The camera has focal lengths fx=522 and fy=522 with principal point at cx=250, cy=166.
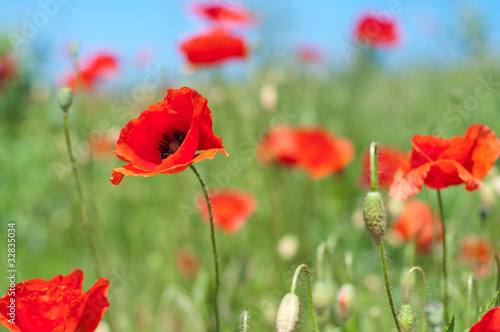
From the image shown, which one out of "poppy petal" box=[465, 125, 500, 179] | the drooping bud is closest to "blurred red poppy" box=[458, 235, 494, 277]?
the drooping bud

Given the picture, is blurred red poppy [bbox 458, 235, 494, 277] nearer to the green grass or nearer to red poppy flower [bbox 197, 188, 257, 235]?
the green grass

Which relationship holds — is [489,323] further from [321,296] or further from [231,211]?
[231,211]

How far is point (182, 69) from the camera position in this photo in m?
2.66

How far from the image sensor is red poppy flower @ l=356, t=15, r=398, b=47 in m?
2.76

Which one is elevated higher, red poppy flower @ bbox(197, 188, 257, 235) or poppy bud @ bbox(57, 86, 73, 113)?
poppy bud @ bbox(57, 86, 73, 113)

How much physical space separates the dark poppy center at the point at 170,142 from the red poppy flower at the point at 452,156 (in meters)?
0.39

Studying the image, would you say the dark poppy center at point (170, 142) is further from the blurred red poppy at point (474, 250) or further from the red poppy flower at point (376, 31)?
the red poppy flower at point (376, 31)

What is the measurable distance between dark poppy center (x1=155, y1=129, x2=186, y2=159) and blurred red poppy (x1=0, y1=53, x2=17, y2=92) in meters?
3.08

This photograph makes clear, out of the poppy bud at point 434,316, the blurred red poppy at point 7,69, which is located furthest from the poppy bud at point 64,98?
the blurred red poppy at point 7,69

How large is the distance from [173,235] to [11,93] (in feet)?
7.31

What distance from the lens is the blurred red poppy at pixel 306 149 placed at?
207 centimetres

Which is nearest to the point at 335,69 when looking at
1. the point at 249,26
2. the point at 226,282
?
the point at 249,26

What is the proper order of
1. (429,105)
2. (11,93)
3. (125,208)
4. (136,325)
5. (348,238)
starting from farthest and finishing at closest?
(429,105)
(11,93)
(125,208)
(348,238)
(136,325)

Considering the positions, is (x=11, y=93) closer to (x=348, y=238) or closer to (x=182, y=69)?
(x=182, y=69)
